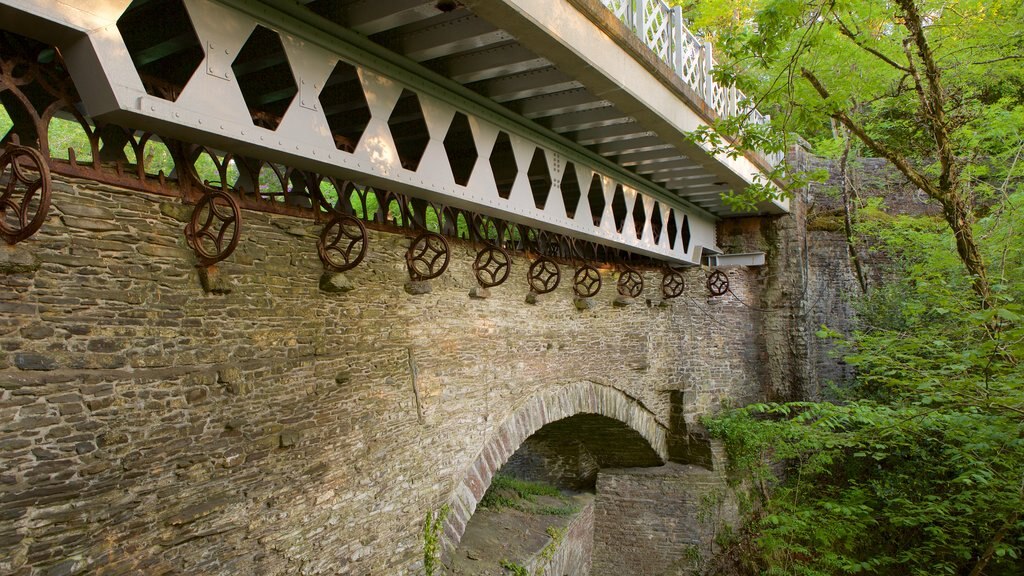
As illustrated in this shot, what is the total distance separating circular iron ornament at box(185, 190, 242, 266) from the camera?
3533 millimetres

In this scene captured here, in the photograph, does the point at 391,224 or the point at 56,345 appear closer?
the point at 56,345

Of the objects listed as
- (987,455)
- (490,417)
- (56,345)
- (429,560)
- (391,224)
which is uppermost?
(391,224)

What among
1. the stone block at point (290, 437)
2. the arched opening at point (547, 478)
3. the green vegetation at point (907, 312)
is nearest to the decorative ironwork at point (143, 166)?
the stone block at point (290, 437)

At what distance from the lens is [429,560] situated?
18.2 ft

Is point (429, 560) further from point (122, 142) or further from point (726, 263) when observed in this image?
point (726, 263)

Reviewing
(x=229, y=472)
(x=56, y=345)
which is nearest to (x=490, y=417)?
(x=229, y=472)

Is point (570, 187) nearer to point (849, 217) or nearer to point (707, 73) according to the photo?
point (707, 73)

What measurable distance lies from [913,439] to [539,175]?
6.36m

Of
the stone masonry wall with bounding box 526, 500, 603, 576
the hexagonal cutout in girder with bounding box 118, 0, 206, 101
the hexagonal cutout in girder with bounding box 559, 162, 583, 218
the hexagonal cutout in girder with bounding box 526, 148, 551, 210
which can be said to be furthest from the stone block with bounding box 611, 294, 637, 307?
the hexagonal cutout in girder with bounding box 118, 0, 206, 101

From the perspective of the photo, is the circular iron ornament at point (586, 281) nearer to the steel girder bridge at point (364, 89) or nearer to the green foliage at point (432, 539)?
the steel girder bridge at point (364, 89)

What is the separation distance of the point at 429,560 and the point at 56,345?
3.52m

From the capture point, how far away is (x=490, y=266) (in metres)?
6.86

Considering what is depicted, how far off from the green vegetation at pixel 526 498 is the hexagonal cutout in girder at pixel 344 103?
552cm

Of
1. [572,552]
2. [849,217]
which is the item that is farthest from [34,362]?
[849,217]
